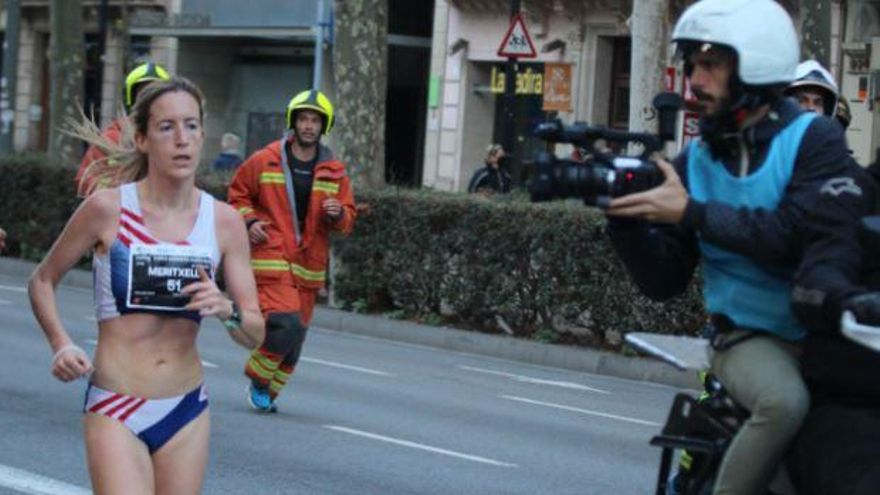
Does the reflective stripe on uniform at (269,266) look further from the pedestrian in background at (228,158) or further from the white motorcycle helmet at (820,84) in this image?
the pedestrian in background at (228,158)

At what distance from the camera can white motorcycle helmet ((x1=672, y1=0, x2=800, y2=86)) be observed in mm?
4367

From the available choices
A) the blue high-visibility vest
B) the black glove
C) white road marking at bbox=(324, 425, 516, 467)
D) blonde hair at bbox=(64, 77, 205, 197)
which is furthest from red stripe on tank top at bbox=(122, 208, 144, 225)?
white road marking at bbox=(324, 425, 516, 467)

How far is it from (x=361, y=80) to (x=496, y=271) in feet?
18.6

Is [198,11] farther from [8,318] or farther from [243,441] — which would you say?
[243,441]

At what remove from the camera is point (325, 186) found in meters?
11.7

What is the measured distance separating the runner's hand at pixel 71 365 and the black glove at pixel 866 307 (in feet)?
8.04

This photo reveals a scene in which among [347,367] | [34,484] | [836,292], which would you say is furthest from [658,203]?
[347,367]

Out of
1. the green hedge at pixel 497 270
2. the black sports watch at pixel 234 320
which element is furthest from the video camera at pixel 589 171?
the green hedge at pixel 497 270

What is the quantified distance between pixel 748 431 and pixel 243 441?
21.5 ft

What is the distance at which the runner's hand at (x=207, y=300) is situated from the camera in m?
5.59

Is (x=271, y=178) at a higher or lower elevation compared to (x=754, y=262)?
lower

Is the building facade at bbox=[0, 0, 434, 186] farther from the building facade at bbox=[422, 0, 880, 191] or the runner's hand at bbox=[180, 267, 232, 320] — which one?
the runner's hand at bbox=[180, 267, 232, 320]

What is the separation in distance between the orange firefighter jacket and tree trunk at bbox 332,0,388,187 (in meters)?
11.8

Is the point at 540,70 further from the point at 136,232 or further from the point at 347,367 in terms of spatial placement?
the point at 136,232
